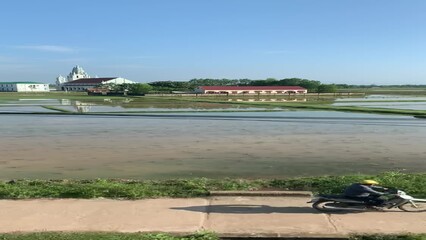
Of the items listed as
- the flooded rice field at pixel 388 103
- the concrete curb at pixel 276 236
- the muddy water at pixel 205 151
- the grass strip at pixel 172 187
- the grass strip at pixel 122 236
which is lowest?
the flooded rice field at pixel 388 103

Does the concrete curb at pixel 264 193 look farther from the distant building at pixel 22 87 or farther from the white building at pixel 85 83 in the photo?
the distant building at pixel 22 87

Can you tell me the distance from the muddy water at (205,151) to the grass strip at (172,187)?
233 centimetres

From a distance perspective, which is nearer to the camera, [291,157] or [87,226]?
[87,226]

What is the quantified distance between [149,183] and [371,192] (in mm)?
4347

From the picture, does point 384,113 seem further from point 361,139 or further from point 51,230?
point 51,230

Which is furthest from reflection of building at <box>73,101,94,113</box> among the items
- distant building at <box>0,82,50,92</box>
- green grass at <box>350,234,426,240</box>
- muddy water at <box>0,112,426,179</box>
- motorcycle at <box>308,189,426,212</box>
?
distant building at <box>0,82,50,92</box>

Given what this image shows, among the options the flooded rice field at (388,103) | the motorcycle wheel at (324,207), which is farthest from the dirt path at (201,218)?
the flooded rice field at (388,103)

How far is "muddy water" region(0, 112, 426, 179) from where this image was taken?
39.2 feet

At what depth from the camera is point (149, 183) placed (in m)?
8.78

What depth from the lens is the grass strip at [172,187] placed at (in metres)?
7.59

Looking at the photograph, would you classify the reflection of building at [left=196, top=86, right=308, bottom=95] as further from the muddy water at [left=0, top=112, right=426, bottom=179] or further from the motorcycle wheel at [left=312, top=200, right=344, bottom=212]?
the motorcycle wheel at [left=312, top=200, right=344, bottom=212]

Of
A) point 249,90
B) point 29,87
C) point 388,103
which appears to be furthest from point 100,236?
point 29,87

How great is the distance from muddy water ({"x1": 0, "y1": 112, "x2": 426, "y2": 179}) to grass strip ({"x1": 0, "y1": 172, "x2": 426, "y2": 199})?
2.33 metres

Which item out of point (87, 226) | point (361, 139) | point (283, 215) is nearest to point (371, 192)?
point (283, 215)
